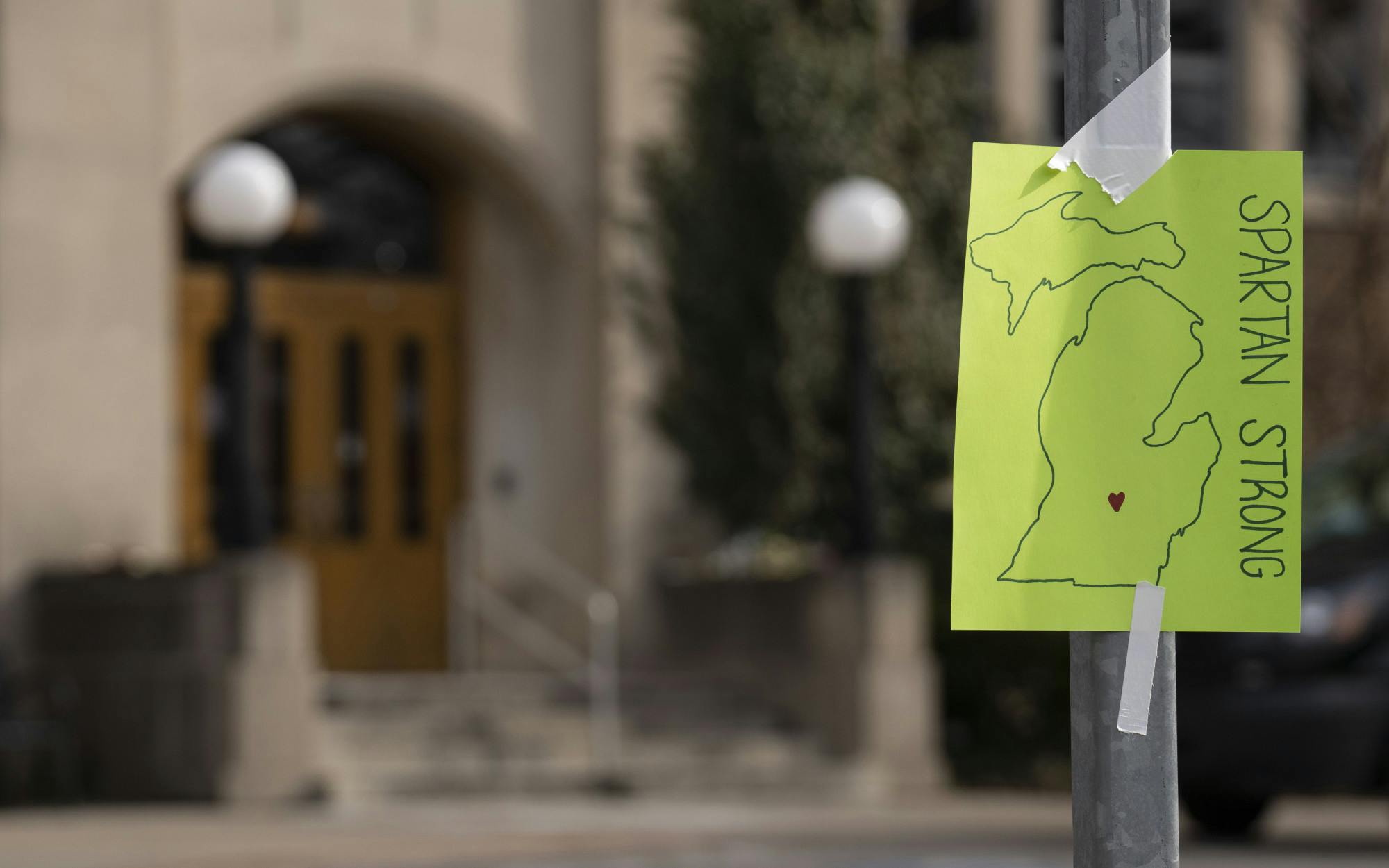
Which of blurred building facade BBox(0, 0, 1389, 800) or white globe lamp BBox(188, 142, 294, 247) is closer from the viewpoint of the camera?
white globe lamp BBox(188, 142, 294, 247)

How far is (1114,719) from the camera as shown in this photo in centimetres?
262

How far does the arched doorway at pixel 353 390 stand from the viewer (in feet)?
51.6

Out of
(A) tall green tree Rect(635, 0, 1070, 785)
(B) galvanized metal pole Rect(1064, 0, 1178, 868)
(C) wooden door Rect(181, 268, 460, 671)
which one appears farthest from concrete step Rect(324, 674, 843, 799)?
(B) galvanized metal pole Rect(1064, 0, 1178, 868)

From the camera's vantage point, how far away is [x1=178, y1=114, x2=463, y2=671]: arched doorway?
15742 mm

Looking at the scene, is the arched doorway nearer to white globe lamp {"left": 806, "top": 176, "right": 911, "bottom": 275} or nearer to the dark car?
white globe lamp {"left": 806, "top": 176, "right": 911, "bottom": 275}

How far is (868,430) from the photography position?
14.6 m

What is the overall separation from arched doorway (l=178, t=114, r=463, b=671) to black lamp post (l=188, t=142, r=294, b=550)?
7.62ft

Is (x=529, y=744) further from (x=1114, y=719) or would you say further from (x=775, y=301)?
(x=1114, y=719)

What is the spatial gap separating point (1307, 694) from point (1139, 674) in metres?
7.74

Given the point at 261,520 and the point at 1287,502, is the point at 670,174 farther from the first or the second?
the point at 1287,502

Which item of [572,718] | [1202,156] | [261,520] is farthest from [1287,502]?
[572,718]

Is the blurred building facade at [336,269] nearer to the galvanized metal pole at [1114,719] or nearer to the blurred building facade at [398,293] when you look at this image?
the blurred building facade at [398,293]

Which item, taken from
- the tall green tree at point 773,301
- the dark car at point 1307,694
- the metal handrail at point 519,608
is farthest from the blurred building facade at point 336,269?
the dark car at point 1307,694

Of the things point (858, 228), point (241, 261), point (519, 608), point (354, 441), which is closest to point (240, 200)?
point (241, 261)
